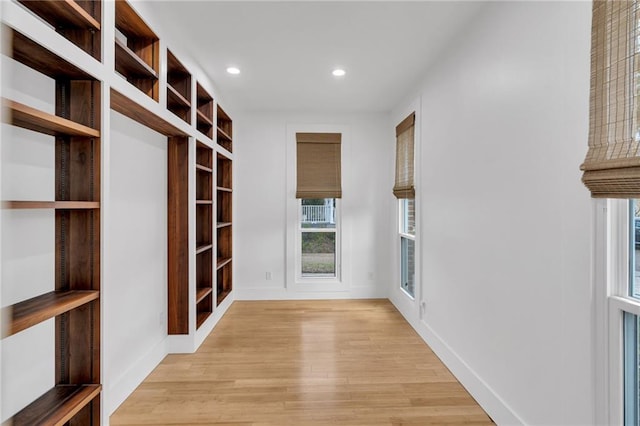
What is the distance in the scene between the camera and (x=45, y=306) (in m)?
1.41

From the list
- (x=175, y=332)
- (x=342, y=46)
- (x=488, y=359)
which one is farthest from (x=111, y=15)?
(x=488, y=359)

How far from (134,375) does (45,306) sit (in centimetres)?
135

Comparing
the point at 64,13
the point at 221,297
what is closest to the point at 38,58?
the point at 64,13

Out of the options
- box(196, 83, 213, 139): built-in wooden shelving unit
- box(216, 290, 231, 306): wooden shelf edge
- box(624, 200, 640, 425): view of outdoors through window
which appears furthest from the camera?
box(216, 290, 231, 306): wooden shelf edge

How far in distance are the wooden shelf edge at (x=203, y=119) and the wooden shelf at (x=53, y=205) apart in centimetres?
184

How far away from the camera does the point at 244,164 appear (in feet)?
15.9

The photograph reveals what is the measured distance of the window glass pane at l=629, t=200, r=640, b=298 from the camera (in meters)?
1.30

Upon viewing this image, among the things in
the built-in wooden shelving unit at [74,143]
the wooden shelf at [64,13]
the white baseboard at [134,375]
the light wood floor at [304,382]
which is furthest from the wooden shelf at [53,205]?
the light wood floor at [304,382]

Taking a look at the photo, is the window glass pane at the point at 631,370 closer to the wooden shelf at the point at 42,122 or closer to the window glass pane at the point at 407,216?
the wooden shelf at the point at 42,122

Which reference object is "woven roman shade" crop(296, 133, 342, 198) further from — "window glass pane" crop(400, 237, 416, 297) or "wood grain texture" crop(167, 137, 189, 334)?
"wood grain texture" crop(167, 137, 189, 334)

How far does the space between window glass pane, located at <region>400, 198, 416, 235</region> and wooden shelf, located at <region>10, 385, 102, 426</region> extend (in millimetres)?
3307

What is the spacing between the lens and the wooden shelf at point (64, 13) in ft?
4.69

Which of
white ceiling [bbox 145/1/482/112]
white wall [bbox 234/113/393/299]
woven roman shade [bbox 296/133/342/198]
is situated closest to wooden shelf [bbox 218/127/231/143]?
white wall [bbox 234/113/393/299]

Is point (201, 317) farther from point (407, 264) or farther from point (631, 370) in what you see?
point (631, 370)
